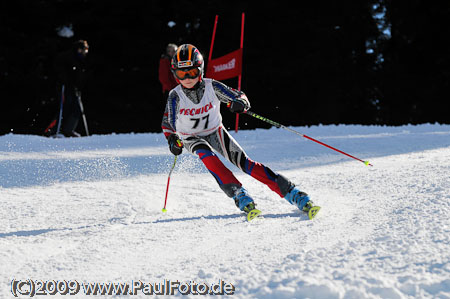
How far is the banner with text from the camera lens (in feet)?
30.0

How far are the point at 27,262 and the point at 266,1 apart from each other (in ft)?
46.2

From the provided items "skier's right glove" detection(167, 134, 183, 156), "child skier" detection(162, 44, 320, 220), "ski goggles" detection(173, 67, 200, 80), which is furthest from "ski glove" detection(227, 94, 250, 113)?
"skier's right glove" detection(167, 134, 183, 156)

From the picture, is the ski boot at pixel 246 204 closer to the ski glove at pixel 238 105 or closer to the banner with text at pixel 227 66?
the ski glove at pixel 238 105

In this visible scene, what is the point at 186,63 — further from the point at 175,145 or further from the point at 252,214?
the point at 252,214

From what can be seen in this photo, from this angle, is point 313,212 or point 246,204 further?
point 246,204

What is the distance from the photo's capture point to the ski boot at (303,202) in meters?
3.41

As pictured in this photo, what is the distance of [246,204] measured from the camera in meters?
3.56

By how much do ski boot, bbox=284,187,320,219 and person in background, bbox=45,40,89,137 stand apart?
5.76m

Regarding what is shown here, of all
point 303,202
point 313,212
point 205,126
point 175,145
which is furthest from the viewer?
point 205,126

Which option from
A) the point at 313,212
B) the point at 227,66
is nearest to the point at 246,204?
the point at 313,212

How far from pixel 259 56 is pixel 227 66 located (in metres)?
6.22

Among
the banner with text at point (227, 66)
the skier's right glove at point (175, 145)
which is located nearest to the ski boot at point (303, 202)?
the skier's right glove at point (175, 145)

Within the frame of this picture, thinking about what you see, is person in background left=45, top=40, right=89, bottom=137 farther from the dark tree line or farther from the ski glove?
the dark tree line

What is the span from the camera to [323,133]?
8555mm
